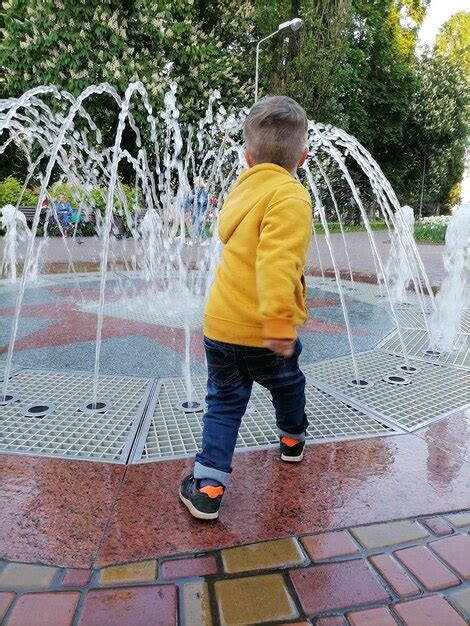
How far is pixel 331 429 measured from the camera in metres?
2.63

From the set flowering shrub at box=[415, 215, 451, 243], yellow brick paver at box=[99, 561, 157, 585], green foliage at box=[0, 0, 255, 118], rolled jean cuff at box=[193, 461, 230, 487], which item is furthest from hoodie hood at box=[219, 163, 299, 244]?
flowering shrub at box=[415, 215, 451, 243]

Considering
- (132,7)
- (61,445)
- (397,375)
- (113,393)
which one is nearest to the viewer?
(61,445)

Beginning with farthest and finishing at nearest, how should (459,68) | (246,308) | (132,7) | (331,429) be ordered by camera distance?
(459,68)
(132,7)
(331,429)
(246,308)

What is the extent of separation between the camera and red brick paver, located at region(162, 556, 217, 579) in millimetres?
1577

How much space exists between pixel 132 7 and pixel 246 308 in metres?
15.2

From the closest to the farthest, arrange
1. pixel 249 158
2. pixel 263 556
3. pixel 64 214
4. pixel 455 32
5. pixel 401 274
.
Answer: pixel 263 556
pixel 249 158
pixel 401 274
pixel 64 214
pixel 455 32

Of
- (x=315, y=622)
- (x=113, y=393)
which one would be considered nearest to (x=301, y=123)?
(x=315, y=622)

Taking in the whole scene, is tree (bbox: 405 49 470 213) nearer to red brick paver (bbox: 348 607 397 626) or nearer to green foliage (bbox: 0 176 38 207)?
green foliage (bbox: 0 176 38 207)

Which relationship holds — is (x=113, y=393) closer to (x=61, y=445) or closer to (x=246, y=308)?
(x=61, y=445)

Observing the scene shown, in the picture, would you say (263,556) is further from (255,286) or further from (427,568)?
(255,286)

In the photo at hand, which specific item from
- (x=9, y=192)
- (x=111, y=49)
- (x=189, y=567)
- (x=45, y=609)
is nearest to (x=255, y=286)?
(x=189, y=567)

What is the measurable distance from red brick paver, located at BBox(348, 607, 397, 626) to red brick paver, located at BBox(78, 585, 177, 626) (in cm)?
48

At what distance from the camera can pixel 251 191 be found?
1.84m

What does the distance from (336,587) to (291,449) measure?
76 cm
